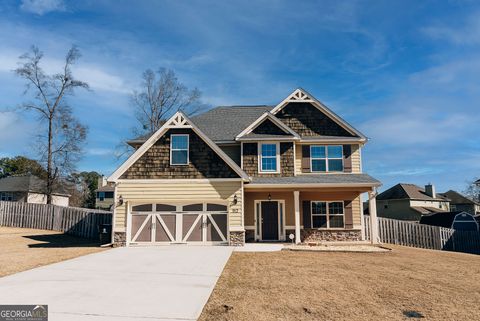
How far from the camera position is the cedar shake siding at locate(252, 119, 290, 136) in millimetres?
18766

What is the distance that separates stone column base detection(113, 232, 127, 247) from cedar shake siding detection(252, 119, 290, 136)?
830 centimetres

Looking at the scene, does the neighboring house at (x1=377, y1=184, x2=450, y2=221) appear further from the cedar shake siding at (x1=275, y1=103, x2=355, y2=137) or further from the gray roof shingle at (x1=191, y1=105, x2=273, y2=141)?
the gray roof shingle at (x1=191, y1=105, x2=273, y2=141)

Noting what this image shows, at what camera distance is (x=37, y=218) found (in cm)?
2434

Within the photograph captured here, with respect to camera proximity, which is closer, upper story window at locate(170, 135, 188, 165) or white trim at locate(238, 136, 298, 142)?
upper story window at locate(170, 135, 188, 165)

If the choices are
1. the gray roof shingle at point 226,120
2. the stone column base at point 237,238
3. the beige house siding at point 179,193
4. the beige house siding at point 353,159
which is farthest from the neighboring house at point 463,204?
the beige house siding at point 179,193

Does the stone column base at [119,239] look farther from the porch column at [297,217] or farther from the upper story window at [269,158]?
the porch column at [297,217]

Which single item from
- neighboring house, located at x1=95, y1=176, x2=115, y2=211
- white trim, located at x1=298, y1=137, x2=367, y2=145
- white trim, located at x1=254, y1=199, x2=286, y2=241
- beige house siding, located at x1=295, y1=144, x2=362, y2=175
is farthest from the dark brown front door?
neighboring house, located at x1=95, y1=176, x2=115, y2=211

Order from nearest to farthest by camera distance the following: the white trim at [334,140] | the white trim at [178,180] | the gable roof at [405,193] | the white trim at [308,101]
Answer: the white trim at [178,180] < the white trim at [334,140] < the white trim at [308,101] < the gable roof at [405,193]

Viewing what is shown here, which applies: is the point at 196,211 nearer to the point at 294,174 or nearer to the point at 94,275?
the point at 294,174

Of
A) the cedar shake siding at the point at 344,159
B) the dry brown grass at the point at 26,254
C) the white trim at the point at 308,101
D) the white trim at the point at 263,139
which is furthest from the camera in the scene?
the white trim at the point at 308,101

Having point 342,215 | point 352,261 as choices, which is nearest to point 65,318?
point 352,261

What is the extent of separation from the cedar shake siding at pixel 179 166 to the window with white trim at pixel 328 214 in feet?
19.7

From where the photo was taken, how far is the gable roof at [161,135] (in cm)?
Answer: 1636

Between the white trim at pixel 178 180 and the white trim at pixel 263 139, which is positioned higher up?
the white trim at pixel 263 139
